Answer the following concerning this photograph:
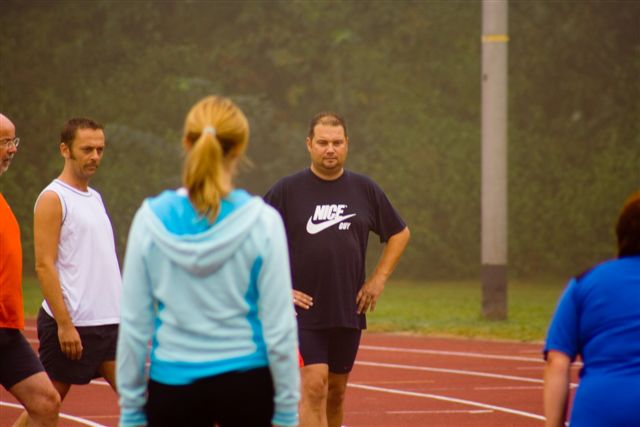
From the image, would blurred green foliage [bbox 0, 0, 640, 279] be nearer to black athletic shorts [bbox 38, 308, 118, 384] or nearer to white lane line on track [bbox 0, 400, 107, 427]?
white lane line on track [bbox 0, 400, 107, 427]

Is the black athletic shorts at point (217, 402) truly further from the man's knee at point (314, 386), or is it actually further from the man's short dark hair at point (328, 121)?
A: the man's short dark hair at point (328, 121)

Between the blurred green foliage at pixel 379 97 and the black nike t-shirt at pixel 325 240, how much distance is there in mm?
22811

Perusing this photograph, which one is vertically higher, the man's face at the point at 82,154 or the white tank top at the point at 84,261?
the man's face at the point at 82,154

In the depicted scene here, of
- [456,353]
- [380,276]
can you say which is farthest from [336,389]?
[456,353]

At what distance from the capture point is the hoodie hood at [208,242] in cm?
427

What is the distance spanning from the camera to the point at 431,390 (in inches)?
497

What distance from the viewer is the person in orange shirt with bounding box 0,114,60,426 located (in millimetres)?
6281

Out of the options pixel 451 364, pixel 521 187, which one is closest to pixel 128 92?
pixel 521 187

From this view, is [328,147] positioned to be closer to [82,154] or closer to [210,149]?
[82,154]

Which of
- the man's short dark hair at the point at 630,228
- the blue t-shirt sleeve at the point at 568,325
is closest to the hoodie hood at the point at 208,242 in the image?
the blue t-shirt sleeve at the point at 568,325

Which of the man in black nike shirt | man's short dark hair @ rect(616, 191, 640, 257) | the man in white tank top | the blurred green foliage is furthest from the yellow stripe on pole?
man's short dark hair @ rect(616, 191, 640, 257)

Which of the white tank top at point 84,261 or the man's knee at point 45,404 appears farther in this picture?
the white tank top at point 84,261

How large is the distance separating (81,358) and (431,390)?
612 centimetres

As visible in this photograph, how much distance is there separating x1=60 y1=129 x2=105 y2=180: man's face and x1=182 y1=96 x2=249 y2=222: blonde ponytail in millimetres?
2762
